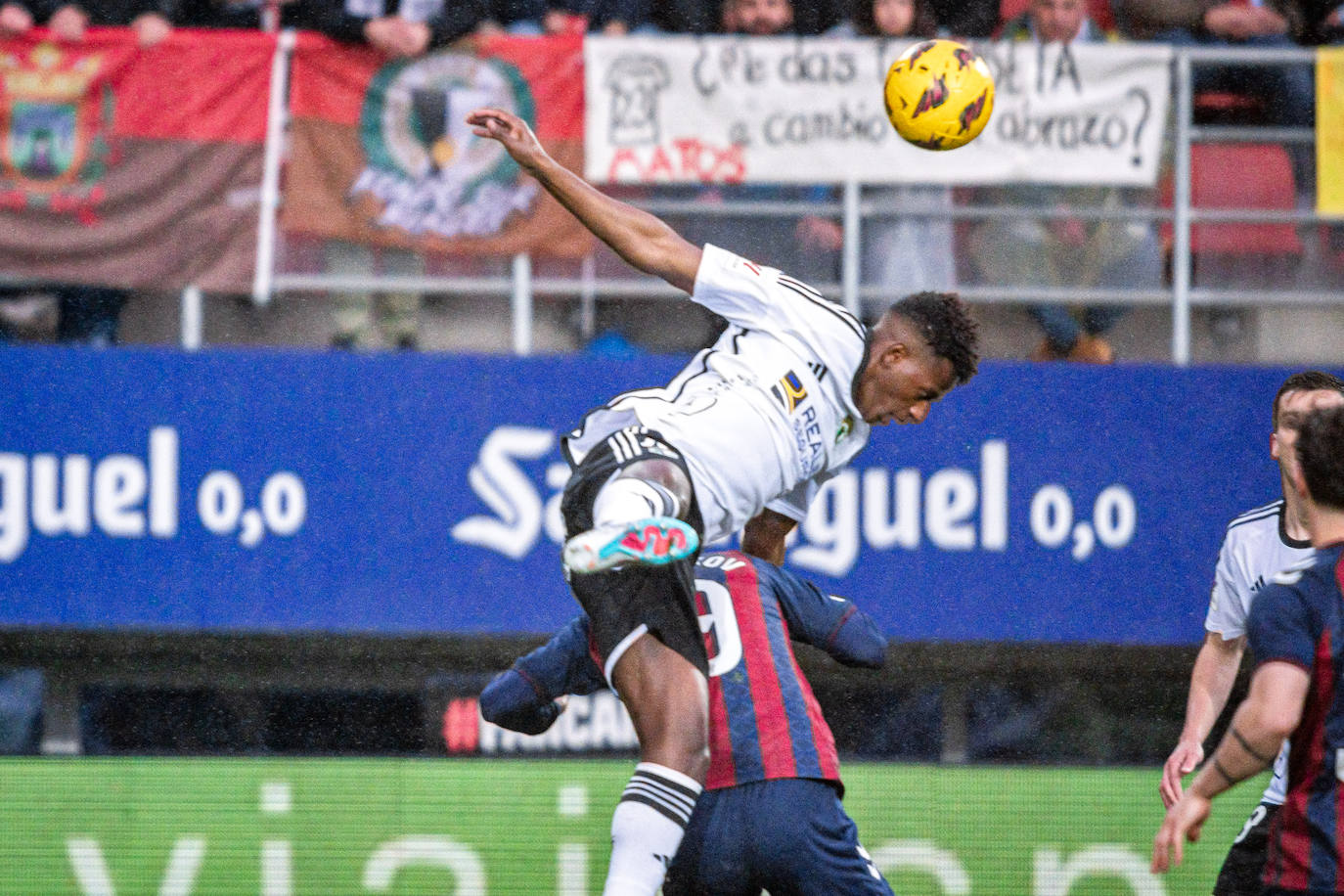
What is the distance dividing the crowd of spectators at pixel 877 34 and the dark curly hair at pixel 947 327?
12.1 ft

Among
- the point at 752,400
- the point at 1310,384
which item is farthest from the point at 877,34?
the point at 752,400

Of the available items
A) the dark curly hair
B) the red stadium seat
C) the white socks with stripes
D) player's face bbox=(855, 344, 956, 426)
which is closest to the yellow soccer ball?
the dark curly hair

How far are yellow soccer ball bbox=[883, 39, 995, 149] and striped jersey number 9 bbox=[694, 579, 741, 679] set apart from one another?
7.65 ft

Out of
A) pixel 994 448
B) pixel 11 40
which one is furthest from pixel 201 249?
pixel 994 448

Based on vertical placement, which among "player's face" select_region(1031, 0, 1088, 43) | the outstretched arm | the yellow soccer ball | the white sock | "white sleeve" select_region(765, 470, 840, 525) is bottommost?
the outstretched arm

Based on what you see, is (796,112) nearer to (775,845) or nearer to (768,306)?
(768,306)

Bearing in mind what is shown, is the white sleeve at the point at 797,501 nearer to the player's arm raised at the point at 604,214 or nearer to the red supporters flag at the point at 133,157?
the player's arm raised at the point at 604,214

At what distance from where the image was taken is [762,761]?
4.67 metres

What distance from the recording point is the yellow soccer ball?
6.52 m

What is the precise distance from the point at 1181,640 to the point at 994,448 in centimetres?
132

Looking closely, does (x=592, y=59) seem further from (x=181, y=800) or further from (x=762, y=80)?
(x=181, y=800)

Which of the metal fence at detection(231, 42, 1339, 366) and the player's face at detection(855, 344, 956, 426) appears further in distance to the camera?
the metal fence at detection(231, 42, 1339, 366)

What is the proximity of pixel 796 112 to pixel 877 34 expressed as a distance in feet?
2.05

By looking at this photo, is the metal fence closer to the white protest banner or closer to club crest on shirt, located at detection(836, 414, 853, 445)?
the white protest banner
